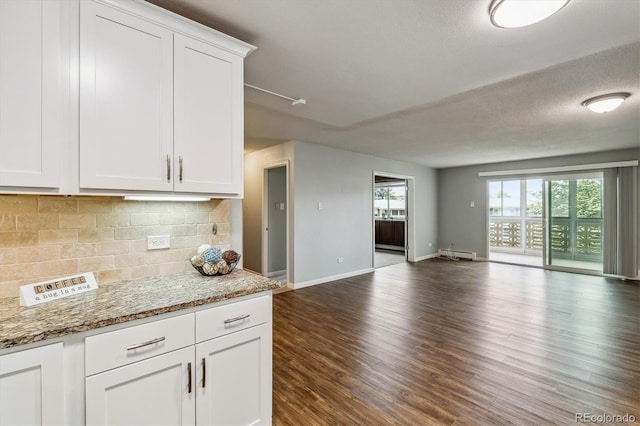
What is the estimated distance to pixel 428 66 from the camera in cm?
224

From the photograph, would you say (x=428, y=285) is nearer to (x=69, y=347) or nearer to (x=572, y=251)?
(x=572, y=251)

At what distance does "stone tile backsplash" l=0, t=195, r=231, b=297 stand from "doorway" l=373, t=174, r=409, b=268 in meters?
6.73

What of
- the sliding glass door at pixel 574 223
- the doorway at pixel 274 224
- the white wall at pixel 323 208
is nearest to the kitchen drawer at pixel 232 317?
the white wall at pixel 323 208

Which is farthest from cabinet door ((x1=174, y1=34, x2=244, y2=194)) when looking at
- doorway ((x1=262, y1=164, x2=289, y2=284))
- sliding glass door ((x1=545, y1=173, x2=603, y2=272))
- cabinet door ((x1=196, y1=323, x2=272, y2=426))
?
sliding glass door ((x1=545, y1=173, x2=603, y2=272))

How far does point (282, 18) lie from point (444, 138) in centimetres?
360

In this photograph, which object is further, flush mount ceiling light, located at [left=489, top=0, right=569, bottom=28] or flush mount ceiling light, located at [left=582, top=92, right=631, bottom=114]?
flush mount ceiling light, located at [left=582, top=92, right=631, bottom=114]

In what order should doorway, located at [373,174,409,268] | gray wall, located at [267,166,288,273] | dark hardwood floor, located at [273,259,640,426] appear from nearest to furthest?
dark hardwood floor, located at [273,259,640,426] < gray wall, located at [267,166,288,273] < doorway, located at [373,174,409,268]

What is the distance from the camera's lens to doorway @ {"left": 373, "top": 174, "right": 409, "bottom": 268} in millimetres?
8781

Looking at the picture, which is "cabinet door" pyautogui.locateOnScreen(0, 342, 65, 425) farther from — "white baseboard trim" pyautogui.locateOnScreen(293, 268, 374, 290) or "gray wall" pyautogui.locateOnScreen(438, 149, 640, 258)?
"gray wall" pyautogui.locateOnScreen(438, 149, 640, 258)

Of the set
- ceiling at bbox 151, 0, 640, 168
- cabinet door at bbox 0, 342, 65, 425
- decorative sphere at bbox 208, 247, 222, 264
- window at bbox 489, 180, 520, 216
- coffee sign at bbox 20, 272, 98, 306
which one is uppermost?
ceiling at bbox 151, 0, 640, 168

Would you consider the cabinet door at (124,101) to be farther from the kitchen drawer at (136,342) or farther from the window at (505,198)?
the window at (505,198)

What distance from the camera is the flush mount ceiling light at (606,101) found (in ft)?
8.99

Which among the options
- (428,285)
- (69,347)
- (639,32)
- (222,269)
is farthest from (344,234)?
(69,347)

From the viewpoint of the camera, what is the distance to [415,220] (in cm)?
723
